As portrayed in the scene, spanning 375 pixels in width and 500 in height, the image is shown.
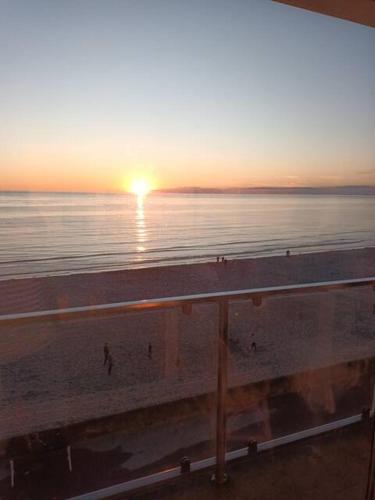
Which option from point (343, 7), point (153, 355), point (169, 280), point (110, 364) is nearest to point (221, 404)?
point (343, 7)

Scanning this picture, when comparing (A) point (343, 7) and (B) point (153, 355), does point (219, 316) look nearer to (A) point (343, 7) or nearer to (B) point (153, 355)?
(A) point (343, 7)

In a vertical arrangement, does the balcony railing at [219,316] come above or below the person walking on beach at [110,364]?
above

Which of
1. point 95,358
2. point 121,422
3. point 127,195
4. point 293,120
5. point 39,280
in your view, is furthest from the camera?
point 127,195

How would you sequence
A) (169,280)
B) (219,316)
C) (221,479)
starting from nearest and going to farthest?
(219,316) < (221,479) < (169,280)

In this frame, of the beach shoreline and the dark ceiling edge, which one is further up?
the dark ceiling edge

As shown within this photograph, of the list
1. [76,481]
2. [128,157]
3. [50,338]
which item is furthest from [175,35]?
[128,157]

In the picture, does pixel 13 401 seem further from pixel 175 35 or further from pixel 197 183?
pixel 197 183

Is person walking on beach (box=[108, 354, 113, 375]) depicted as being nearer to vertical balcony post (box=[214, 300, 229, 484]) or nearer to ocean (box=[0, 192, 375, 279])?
vertical balcony post (box=[214, 300, 229, 484])

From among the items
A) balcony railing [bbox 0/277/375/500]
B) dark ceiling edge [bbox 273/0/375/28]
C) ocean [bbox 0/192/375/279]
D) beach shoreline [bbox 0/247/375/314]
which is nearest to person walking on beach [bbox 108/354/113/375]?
beach shoreline [bbox 0/247/375/314]

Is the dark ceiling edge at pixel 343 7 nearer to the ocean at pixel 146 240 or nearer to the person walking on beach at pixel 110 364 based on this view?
the person walking on beach at pixel 110 364

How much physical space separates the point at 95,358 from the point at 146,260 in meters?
12.8

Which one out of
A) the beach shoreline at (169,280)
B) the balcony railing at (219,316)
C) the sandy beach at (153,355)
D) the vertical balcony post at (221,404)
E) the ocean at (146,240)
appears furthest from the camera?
the ocean at (146,240)

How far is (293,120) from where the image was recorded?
24172 millimetres

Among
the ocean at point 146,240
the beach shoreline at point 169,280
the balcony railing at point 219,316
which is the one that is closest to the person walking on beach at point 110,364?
the beach shoreline at point 169,280
